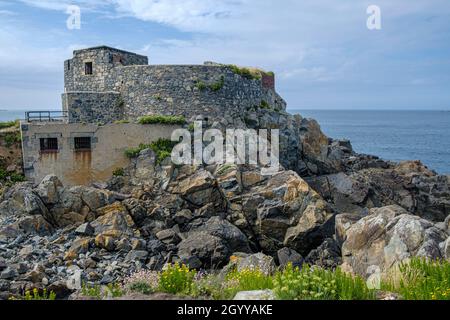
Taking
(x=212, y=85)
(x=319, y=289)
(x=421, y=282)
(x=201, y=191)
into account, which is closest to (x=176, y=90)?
(x=212, y=85)

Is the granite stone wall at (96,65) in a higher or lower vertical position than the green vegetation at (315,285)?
higher

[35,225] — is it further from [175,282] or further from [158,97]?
[175,282]

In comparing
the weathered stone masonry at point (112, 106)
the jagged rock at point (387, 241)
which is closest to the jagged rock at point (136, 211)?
the weathered stone masonry at point (112, 106)

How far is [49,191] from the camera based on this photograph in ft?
79.6

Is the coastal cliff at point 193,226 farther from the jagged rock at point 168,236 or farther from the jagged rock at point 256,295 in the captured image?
the jagged rock at point 256,295

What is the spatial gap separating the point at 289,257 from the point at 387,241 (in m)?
5.82

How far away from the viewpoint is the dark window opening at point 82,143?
28.0 m

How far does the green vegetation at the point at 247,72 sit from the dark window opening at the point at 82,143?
10021 mm

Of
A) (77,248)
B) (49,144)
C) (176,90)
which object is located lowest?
(77,248)

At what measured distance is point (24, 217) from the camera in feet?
75.9

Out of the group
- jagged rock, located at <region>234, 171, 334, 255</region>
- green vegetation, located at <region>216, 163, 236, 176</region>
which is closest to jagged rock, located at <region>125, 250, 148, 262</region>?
jagged rock, located at <region>234, 171, 334, 255</region>
